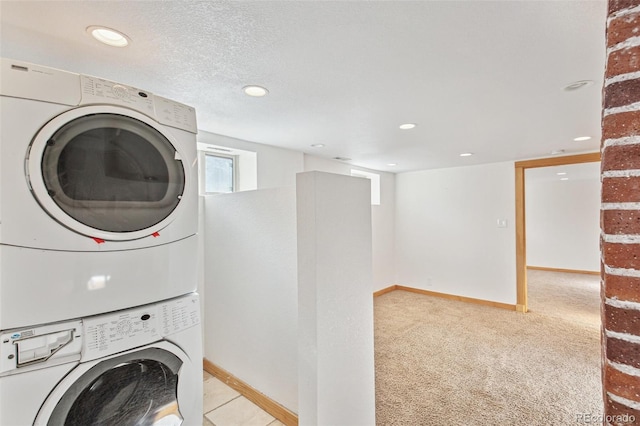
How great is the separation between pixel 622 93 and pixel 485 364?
2634 millimetres

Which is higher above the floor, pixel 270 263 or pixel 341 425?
pixel 270 263

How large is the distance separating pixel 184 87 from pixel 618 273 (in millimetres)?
2064

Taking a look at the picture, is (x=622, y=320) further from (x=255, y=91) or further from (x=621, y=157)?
(x=255, y=91)

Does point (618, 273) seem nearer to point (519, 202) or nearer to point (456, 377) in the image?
point (456, 377)

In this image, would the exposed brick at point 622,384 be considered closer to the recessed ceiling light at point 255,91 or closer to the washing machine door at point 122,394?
the washing machine door at point 122,394

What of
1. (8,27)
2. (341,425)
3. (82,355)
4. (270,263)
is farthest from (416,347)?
(8,27)

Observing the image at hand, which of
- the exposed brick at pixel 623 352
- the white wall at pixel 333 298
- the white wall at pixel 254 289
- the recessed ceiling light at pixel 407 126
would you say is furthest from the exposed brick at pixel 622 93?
the recessed ceiling light at pixel 407 126

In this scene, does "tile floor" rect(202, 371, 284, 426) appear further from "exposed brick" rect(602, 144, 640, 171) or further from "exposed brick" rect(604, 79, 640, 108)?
"exposed brick" rect(604, 79, 640, 108)

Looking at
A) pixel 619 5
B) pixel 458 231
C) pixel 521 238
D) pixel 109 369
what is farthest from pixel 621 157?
pixel 458 231

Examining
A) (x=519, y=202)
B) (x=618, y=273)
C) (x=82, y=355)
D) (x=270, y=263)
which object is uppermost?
(x=519, y=202)

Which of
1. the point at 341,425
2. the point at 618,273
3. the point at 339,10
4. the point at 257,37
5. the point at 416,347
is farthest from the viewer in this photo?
the point at 416,347

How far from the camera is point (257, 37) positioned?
1.22 m

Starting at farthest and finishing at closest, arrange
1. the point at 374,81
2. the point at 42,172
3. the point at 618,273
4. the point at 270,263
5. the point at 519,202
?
the point at 519,202 < the point at 270,263 < the point at 374,81 < the point at 42,172 < the point at 618,273

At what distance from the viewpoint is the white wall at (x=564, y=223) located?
6.20 m
